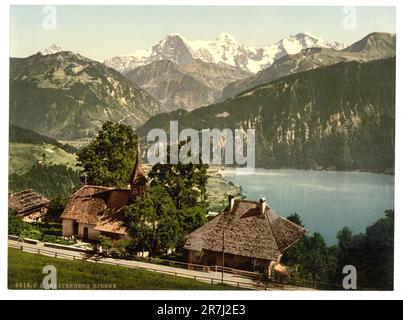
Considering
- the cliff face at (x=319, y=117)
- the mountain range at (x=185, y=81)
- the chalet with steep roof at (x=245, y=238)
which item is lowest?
the chalet with steep roof at (x=245, y=238)

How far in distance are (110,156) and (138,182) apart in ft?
4.71

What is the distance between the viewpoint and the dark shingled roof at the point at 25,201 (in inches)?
769

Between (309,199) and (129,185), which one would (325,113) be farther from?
(129,185)

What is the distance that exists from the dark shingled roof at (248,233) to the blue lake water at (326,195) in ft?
1.24

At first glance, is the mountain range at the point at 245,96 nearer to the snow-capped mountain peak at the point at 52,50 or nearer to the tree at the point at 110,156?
the snow-capped mountain peak at the point at 52,50

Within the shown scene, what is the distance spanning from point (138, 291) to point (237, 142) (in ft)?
19.3

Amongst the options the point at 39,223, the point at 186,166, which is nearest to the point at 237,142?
the point at 186,166

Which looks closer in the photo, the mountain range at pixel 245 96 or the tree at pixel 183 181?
the mountain range at pixel 245 96

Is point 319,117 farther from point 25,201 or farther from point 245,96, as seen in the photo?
point 25,201

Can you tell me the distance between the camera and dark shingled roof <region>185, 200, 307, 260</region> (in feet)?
61.7

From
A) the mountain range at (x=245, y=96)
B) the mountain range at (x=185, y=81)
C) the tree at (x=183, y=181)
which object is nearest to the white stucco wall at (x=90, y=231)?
the tree at (x=183, y=181)

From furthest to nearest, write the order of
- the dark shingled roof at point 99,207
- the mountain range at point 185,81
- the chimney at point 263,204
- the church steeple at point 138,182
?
the mountain range at point 185,81, the dark shingled roof at point 99,207, the church steeple at point 138,182, the chimney at point 263,204

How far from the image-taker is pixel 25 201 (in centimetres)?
1972

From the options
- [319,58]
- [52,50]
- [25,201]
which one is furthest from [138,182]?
[319,58]
